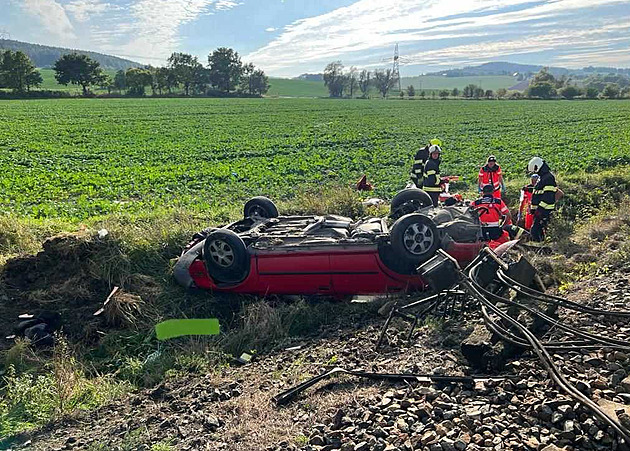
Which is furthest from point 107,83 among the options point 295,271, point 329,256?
point 329,256

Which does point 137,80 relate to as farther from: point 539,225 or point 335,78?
point 539,225

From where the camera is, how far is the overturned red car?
587 centimetres

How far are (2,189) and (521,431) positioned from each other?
14.6 m

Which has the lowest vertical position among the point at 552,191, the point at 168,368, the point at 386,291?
the point at 168,368

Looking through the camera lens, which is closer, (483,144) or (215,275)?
(215,275)

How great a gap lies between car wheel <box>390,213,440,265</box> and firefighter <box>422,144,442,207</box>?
11.4ft

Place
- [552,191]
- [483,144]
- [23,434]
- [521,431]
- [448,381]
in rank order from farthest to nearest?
1. [483,144]
2. [552,191]
3. [23,434]
4. [448,381]
5. [521,431]

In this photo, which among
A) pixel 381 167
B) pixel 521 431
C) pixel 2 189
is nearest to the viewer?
pixel 521 431

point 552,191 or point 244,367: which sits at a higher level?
point 552,191

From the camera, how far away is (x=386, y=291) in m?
5.95

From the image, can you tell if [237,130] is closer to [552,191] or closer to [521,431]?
[552,191]

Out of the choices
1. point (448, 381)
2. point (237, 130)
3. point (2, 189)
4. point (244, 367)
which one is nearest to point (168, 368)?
point (244, 367)

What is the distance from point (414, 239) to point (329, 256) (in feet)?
3.30

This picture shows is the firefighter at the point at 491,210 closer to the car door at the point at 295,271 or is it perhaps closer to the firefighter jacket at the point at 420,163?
the firefighter jacket at the point at 420,163
